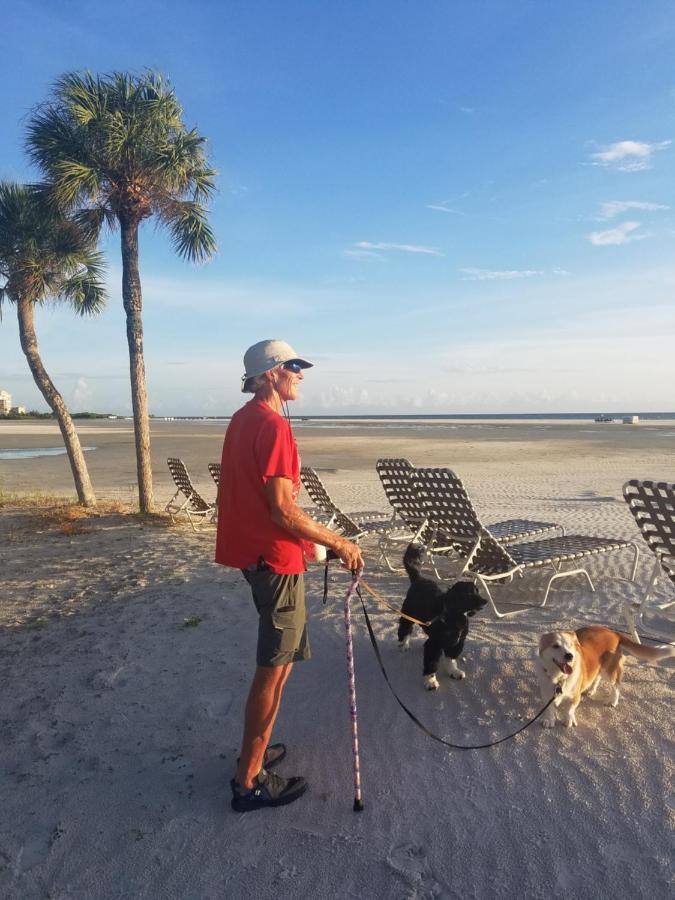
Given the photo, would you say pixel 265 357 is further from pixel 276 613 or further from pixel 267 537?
pixel 276 613

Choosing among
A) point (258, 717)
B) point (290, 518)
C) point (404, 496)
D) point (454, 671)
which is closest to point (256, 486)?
point (290, 518)

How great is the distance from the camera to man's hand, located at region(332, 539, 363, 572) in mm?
2812

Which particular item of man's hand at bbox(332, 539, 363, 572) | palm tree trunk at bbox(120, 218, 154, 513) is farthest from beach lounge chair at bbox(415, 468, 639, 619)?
palm tree trunk at bbox(120, 218, 154, 513)

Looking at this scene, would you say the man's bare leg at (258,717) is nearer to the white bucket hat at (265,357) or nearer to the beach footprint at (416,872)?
the beach footprint at (416,872)

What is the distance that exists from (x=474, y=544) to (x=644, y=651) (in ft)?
6.94

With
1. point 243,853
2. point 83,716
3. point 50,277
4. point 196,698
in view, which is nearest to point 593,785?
point 243,853

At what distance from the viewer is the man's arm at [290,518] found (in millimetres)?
2686

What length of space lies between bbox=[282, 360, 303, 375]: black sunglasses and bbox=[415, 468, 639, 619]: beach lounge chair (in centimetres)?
298

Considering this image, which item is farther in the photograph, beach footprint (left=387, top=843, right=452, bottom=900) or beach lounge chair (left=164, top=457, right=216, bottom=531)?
beach lounge chair (left=164, top=457, right=216, bottom=531)

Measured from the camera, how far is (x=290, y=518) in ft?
8.89

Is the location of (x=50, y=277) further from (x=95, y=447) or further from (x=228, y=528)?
(x=95, y=447)

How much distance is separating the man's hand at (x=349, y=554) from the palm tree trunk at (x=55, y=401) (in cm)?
973

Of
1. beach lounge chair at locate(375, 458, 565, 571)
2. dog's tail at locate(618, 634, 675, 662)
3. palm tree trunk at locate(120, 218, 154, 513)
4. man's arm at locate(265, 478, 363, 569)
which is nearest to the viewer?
man's arm at locate(265, 478, 363, 569)

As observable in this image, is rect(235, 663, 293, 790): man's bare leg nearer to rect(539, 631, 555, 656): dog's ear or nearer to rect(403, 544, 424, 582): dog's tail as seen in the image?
rect(539, 631, 555, 656): dog's ear
